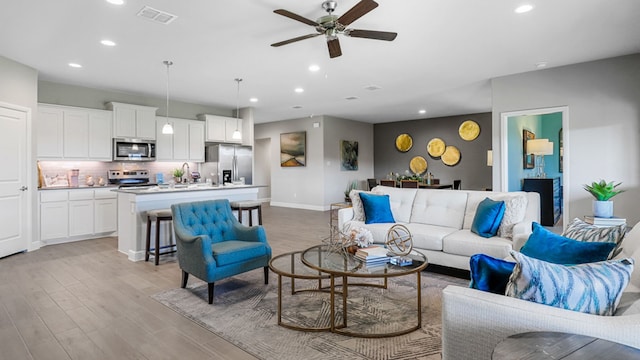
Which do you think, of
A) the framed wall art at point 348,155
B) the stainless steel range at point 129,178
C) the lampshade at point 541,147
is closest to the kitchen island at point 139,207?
the stainless steel range at point 129,178

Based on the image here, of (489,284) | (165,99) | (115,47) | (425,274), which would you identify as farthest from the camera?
(165,99)

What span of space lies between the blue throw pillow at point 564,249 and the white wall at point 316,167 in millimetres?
7347

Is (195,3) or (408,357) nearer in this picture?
(408,357)

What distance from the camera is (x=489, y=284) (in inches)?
59.9

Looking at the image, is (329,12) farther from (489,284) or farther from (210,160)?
(210,160)

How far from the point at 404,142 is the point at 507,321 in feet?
32.1

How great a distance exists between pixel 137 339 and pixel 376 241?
251cm

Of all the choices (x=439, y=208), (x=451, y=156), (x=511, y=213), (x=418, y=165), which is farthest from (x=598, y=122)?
(x=418, y=165)

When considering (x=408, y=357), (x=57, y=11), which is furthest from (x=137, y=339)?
(x=57, y=11)

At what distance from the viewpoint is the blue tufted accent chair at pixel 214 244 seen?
2953 mm

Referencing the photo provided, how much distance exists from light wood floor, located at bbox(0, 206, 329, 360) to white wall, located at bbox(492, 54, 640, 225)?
14.4ft

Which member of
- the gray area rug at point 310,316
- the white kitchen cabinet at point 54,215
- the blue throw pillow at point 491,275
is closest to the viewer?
the blue throw pillow at point 491,275

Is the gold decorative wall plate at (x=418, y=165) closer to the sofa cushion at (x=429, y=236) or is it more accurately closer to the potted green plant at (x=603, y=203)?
the potted green plant at (x=603, y=203)

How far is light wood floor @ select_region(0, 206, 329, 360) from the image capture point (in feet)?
7.26
